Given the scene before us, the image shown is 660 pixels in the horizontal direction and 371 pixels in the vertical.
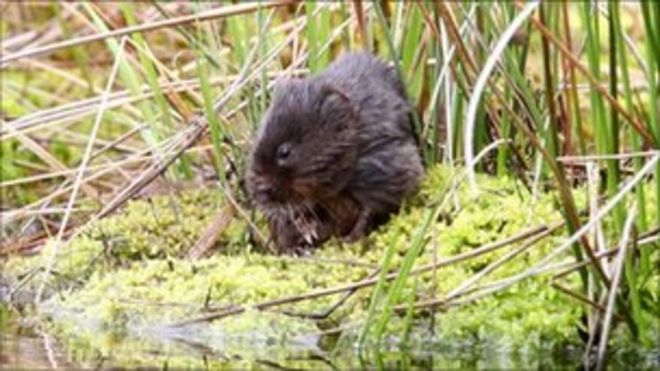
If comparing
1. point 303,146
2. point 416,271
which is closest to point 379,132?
point 303,146

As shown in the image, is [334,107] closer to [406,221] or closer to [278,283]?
[406,221]

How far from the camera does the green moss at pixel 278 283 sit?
5203 millimetres

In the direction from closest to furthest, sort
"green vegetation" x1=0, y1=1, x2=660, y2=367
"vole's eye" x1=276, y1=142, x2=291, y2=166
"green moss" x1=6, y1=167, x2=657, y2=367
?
"green vegetation" x1=0, y1=1, x2=660, y2=367, "green moss" x1=6, y1=167, x2=657, y2=367, "vole's eye" x1=276, y1=142, x2=291, y2=166

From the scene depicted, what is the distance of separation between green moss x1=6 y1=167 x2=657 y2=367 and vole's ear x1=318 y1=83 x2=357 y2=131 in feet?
1.16

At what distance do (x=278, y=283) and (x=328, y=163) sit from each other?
520mm

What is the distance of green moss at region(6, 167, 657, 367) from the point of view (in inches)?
205

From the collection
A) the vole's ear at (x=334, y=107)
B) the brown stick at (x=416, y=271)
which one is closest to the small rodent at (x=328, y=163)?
the vole's ear at (x=334, y=107)

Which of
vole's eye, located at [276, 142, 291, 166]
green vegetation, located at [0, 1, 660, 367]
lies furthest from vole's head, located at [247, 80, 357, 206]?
green vegetation, located at [0, 1, 660, 367]

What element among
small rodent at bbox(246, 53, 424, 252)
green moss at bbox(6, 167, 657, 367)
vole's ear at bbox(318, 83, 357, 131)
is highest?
vole's ear at bbox(318, 83, 357, 131)


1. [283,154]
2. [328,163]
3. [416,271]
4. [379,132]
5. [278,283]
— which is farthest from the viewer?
[379,132]

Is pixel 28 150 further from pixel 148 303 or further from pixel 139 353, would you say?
pixel 139 353

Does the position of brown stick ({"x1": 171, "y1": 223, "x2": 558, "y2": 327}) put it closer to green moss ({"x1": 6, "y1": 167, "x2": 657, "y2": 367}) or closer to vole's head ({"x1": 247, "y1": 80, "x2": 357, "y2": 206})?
green moss ({"x1": 6, "y1": 167, "x2": 657, "y2": 367})

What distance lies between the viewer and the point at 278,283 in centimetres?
556

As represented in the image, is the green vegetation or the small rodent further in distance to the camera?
the small rodent
